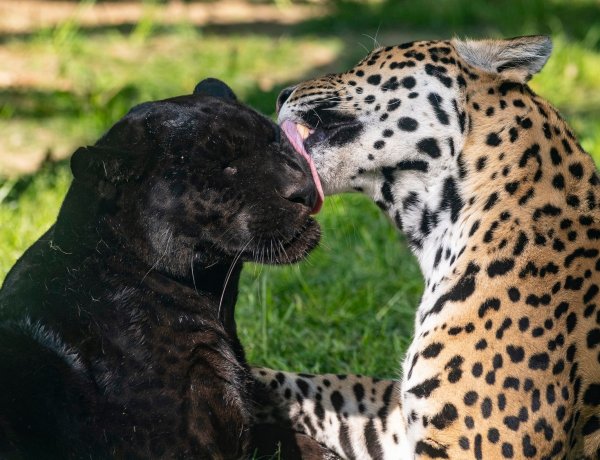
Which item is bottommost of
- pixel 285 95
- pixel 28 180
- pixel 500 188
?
pixel 28 180

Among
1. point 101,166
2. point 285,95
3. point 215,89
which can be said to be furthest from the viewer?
point 285,95

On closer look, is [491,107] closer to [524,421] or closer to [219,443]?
[524,421]

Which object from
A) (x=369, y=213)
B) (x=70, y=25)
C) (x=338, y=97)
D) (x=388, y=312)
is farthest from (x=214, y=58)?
(x=338, y=97)

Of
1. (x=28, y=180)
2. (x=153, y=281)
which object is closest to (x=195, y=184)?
(x=153, y=281)

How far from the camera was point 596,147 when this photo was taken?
965 centimetres

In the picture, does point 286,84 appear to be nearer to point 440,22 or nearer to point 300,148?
point 440,22

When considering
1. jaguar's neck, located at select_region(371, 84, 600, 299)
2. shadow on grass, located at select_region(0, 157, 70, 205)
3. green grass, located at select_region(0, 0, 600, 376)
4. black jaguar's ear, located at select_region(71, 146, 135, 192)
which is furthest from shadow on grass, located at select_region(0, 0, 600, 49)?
black jaguar's ear, located at select_region(71, 146, 135, 192)

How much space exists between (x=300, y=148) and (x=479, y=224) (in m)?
0.92

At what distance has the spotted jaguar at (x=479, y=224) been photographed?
477 centimetres

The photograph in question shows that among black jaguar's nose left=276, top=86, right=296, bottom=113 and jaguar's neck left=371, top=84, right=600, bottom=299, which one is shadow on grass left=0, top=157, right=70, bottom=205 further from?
jaguar's neck left=371, top=84, right=600, bottom=299

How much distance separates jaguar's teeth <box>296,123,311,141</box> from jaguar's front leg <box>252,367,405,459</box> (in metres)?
1.29

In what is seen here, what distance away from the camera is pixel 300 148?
17.9 feet

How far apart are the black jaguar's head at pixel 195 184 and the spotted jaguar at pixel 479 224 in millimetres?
291

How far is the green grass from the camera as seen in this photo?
7156mm
